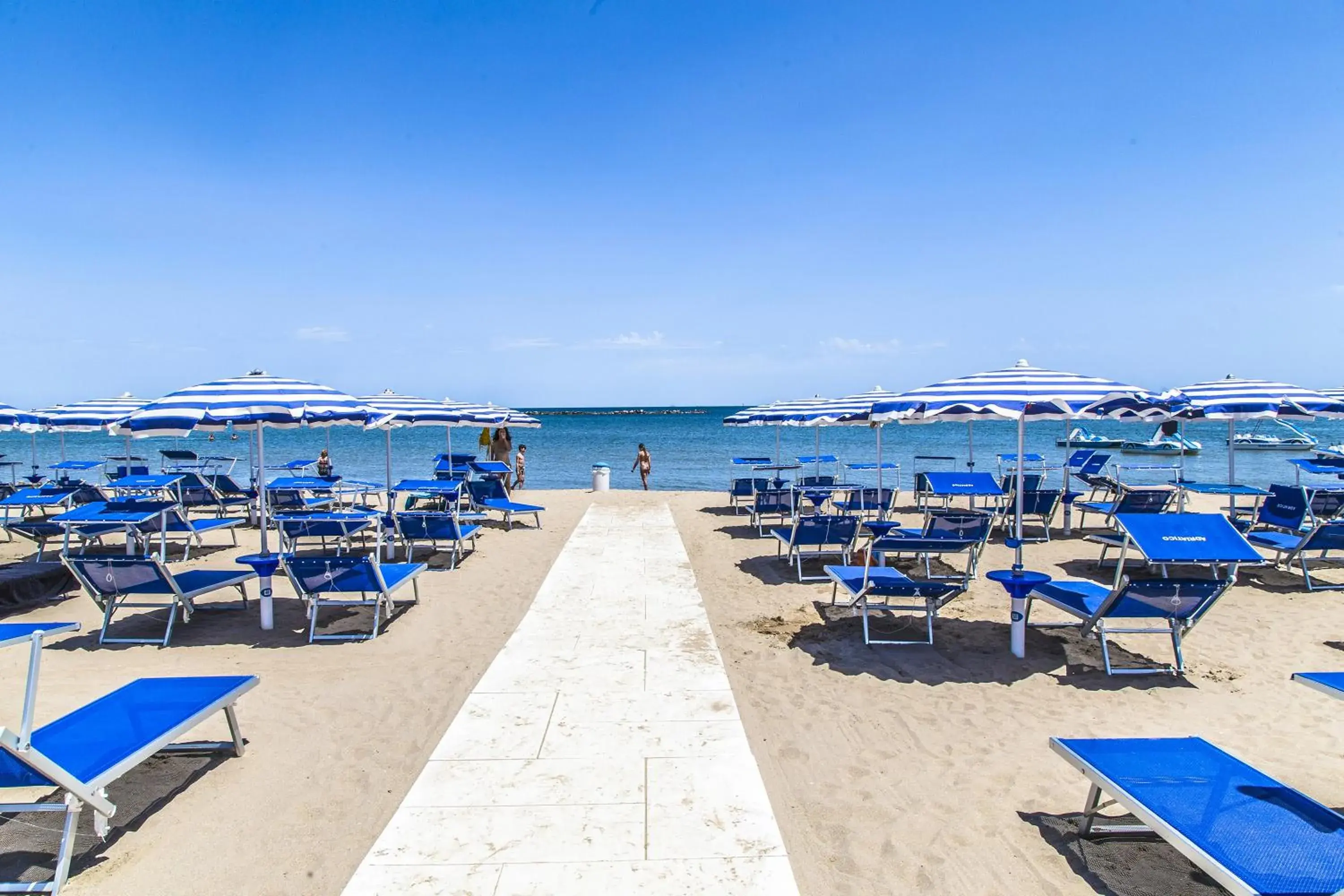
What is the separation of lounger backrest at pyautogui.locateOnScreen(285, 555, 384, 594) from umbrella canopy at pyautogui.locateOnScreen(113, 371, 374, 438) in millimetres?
1218

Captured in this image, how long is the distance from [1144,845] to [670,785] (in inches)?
80.0

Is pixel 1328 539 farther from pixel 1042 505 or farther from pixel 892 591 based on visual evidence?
pixel 892 591

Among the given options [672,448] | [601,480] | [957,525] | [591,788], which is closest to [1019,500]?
[957,525]

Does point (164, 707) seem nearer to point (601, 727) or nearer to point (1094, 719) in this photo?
point (601, 727)

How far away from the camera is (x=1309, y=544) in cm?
782

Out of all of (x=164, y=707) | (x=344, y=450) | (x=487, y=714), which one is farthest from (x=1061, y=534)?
(x=344, y=450)

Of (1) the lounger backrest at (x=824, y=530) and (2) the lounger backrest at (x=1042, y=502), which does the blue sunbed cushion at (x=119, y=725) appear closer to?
(1) the lounger backrest at (x=824, y=530)

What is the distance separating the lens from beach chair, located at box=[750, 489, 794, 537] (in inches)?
444

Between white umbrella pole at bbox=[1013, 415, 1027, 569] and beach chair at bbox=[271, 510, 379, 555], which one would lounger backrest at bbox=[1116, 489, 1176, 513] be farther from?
beach chair at bbox=[271, 510, 379, 555]

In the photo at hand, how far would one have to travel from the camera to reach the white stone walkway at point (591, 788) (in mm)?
2963

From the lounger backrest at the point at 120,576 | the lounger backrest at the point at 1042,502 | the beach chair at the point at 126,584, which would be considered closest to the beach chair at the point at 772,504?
the lounger backrest at the point at 1042,502

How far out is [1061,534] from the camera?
441 inches

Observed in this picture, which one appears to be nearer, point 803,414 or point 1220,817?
point 1220,817

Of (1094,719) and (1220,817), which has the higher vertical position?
(1220,817)
